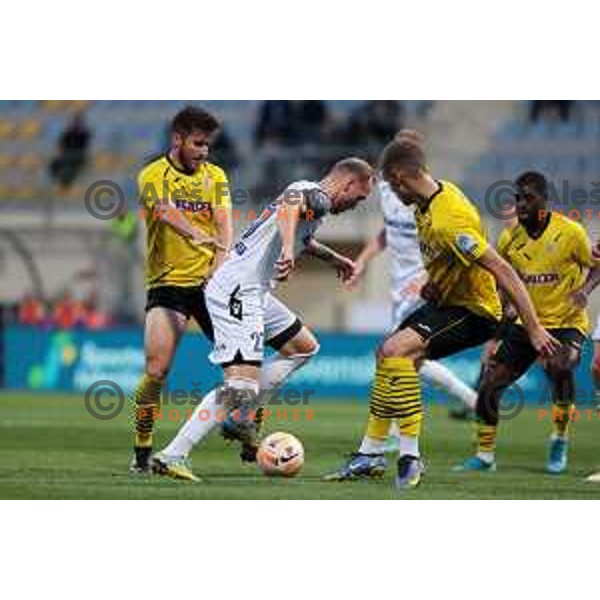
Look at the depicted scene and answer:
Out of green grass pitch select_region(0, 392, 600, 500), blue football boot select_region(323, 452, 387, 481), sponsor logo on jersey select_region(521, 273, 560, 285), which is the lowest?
green grass pitch select_region(0, 392, 600, 500)

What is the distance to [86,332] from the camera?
23.9m

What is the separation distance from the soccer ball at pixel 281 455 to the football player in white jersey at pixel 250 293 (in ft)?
0.87

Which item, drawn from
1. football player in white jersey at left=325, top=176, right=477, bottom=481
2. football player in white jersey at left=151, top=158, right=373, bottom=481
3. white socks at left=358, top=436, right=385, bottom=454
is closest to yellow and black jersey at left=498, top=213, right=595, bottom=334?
football player in white jersey at left=325, top=176, right=477, bottom=481

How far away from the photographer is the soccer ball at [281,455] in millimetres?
10258

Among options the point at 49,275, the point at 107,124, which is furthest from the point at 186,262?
the point at 107,124

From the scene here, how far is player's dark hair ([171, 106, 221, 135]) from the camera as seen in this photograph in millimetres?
10609

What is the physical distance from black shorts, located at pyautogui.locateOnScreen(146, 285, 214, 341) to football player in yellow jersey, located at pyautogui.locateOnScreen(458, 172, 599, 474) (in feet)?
7.14

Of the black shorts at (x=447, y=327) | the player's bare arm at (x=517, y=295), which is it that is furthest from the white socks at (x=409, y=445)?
the player's bare arm at (x=517, y=295)

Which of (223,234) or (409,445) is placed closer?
(409,445)

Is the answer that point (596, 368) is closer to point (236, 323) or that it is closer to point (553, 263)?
point (553, 263)

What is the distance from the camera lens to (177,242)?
35.9 feet

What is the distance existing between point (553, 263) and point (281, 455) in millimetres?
2977

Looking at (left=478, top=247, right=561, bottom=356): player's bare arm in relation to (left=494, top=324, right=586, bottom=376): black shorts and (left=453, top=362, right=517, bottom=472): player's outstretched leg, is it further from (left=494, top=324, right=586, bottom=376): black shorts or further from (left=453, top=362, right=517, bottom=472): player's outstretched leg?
(left=494, top=324, right=586, bottom=376): black shorts

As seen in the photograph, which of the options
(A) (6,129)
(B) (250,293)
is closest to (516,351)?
(B) (250,293)
